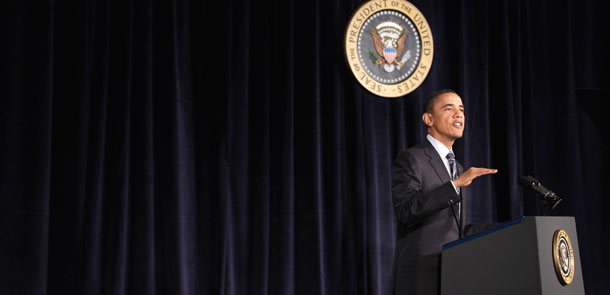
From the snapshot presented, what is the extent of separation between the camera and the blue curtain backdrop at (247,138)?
2787mm

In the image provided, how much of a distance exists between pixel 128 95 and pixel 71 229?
0.72m

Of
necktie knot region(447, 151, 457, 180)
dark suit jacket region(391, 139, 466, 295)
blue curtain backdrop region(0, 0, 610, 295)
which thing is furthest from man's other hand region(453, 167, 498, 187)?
blue curtain backdrop region(0, 0, 610, 295)

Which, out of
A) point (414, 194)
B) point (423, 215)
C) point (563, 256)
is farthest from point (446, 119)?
point (563, 256)

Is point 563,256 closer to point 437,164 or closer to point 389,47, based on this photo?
point 437,164

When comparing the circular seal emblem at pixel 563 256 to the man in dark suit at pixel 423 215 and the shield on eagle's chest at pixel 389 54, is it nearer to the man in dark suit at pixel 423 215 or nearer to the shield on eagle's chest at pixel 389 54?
the man in dark suit at pixel 423 215

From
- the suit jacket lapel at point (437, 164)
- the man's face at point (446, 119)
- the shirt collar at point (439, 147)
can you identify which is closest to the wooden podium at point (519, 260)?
the suit jacket lapel at point (437, 164)

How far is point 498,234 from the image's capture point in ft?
6.12

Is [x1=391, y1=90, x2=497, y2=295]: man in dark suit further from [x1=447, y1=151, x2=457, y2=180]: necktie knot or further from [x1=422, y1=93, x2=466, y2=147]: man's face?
[x1=422, y1=93, x2=466, y2=147]: man's face

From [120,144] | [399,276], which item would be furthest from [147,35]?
[399,276]

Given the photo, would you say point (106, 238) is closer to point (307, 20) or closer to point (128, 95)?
point (128, 95)

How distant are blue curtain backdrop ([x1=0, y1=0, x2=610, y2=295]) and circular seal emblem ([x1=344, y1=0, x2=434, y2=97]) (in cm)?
13

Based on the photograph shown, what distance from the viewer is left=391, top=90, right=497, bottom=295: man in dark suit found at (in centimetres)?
221

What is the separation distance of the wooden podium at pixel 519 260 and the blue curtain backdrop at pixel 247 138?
1.41 m

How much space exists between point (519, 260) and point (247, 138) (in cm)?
180
